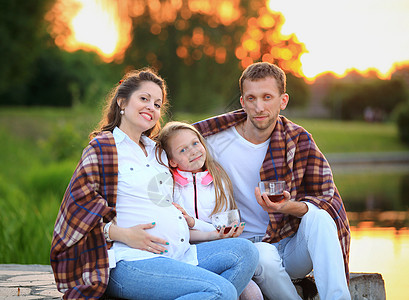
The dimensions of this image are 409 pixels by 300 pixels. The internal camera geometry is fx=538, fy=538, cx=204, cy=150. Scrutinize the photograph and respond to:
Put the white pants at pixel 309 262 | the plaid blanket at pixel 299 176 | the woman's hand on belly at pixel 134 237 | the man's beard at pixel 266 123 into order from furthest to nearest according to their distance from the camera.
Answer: the man's beard at pixel 266 123 < the plaid blanket at pixel 299 176 < the white pants at pixel 309 262 < the woman's hand on belly at pixel 134 237

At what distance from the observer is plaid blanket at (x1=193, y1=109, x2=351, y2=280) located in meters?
3.26

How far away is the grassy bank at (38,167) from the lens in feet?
16.3

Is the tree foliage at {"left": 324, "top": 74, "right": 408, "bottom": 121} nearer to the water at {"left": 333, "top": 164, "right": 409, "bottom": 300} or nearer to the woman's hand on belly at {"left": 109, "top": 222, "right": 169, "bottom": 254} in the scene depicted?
the water at {"left": 333, "top": 164, "right": 409, "bottom": 300}

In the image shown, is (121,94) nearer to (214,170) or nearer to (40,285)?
(214,170)

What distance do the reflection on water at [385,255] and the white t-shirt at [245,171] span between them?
1.86 metres

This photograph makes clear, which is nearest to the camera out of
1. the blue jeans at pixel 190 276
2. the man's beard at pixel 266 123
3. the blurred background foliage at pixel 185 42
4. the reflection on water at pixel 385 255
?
the blue jeans at pixel 190 276

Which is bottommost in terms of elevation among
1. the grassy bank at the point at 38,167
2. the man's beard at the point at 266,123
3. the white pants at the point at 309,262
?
the grassy bank at the point at 38,167

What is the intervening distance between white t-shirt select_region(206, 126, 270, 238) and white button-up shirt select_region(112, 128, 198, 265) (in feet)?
2.14

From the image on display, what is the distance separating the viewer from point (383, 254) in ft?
20.2

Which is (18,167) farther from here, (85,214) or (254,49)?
(85,214)

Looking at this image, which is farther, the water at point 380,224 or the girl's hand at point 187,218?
the water at point 380,224

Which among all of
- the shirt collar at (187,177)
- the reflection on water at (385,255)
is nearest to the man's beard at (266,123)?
the shirt collar at (187,177)

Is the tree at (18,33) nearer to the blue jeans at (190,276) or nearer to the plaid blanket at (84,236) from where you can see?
the plaid blanket at (84,236)

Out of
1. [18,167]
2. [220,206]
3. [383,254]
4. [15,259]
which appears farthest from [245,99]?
[18,167]
